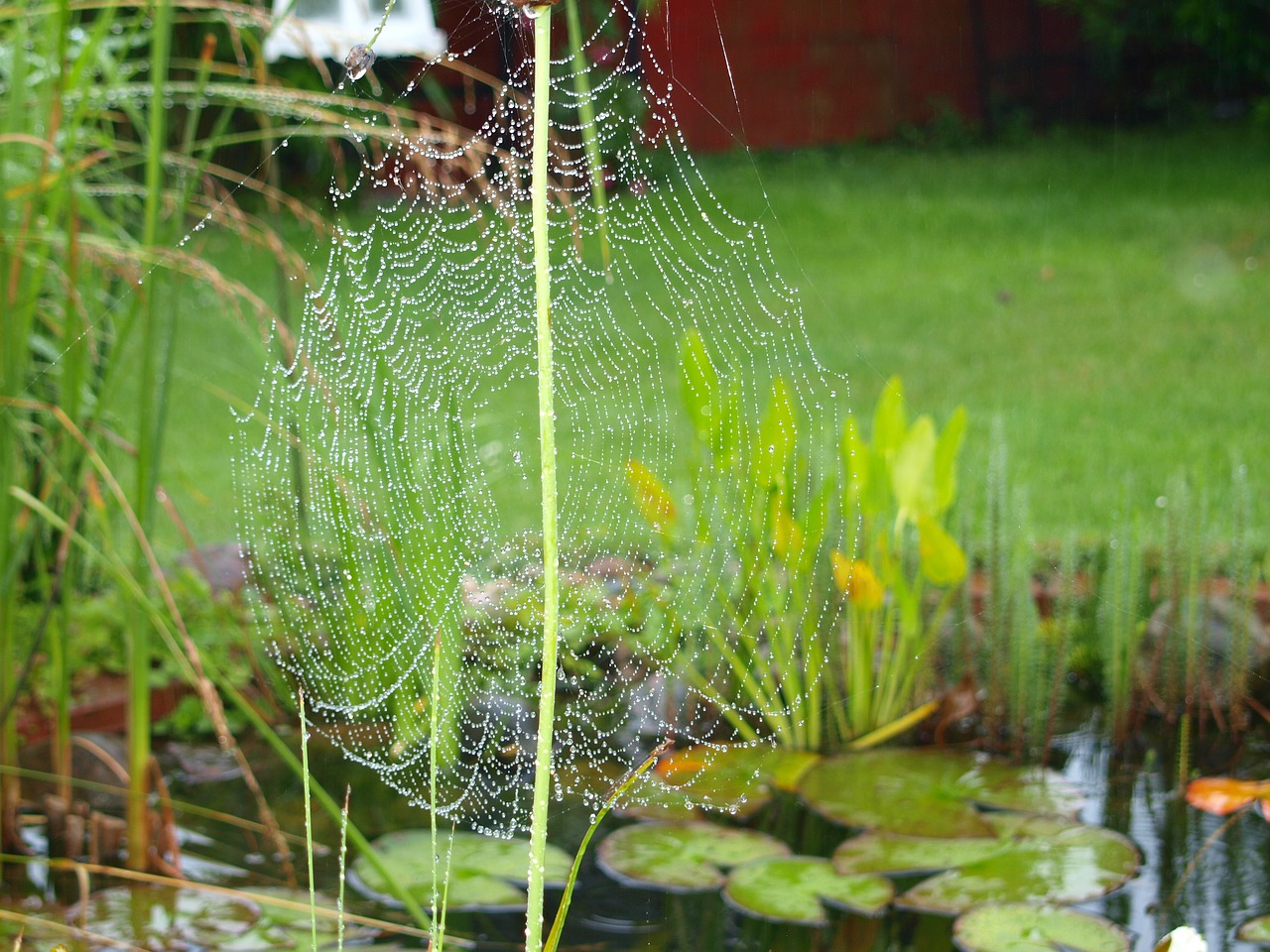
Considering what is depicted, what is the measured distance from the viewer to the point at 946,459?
6.64 feet

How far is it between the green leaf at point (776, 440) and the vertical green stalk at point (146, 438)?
2.33ft

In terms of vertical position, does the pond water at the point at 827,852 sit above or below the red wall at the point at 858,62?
below

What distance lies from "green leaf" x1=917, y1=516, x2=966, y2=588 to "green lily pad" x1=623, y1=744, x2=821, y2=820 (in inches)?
14.3

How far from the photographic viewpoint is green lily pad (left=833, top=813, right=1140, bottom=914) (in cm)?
179

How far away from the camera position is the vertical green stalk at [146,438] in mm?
1441

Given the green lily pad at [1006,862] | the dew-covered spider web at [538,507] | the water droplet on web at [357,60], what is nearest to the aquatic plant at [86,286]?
the dew-covered spider web at [538,507]

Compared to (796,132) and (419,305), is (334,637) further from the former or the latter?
(796,132)

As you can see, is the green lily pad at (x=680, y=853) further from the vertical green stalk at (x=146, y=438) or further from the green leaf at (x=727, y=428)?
the green leaf at (x=727, y=428)

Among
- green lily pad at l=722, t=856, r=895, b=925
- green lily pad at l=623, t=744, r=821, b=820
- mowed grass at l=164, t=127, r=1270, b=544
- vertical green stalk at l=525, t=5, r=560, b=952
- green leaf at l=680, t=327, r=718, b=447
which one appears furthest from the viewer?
mowed grass at l=164, t=127, r=1270, b=544

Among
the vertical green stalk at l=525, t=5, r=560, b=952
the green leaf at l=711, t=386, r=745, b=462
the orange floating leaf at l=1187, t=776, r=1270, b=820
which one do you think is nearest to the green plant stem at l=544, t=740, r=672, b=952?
the vertical green stalk at l=525, t=5, r=560, b=952

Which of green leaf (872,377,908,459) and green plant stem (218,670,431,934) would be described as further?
green leaf (872,377,908,459)

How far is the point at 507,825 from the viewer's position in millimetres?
1887

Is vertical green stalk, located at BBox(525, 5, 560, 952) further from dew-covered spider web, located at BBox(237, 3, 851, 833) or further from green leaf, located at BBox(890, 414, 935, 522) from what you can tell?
green leaf, located at BBox(890, 414, 935, 522)

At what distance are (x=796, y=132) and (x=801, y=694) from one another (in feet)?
17.5
